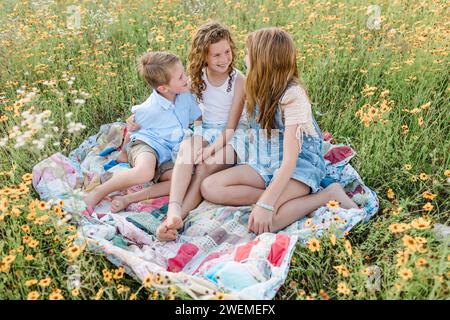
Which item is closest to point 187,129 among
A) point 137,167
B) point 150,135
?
point 150,135

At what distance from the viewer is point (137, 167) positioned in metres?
2.59

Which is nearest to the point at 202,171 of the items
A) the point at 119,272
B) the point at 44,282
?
the point at 119,272

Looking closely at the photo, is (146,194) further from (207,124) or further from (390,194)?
(390,194)

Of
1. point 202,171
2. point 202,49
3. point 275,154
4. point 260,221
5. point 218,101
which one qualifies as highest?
point 202,49

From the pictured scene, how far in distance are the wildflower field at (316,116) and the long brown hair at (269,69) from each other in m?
0.56

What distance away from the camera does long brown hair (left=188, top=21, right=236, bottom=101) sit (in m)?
2.60

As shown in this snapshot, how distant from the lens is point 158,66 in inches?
107

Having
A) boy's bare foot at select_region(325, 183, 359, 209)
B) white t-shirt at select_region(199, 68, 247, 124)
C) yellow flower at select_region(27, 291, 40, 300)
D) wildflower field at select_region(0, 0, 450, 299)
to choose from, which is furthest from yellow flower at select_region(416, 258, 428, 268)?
white t-shirt at select_region(199, 68, 247, 124)

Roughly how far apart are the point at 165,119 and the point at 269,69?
2.60 feet

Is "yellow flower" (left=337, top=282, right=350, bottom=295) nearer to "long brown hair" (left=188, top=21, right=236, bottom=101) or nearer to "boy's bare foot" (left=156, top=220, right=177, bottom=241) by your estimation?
"boy's bare foot" (left=156, top=220, right=177, bottom=241)

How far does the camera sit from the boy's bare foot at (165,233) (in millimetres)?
2252

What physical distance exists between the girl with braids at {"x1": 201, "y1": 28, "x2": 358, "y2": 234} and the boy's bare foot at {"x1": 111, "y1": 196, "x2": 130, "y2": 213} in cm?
45

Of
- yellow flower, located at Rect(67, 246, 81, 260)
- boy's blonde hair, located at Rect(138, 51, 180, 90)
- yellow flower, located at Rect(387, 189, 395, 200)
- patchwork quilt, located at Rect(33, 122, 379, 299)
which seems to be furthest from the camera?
boy's blonde hair, located at Rect(138, 51, 180, 90)
